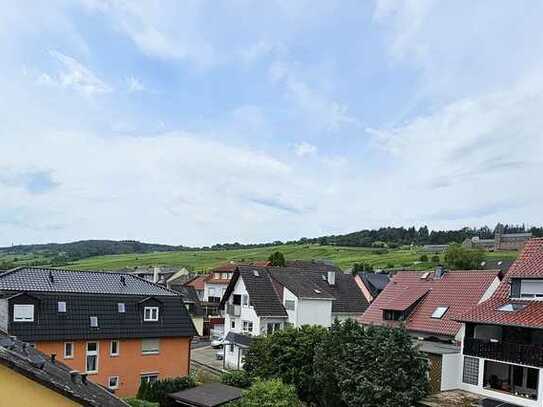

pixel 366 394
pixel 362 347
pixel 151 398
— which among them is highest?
pixel 362 347

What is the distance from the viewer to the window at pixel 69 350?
28297 millimetres

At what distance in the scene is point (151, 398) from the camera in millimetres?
26797

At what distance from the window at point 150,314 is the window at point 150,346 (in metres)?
1.31

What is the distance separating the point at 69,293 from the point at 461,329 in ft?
76.9

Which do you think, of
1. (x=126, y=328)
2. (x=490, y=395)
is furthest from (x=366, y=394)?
(x=126, y=328)

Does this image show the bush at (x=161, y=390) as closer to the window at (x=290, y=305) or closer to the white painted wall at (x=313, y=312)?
the window at (x=290, y=305)

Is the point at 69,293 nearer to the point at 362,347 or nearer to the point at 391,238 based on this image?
the point at 362,347

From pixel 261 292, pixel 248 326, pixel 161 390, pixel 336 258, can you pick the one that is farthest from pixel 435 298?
pixel 336 258

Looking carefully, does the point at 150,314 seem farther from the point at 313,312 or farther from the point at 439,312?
the point at 439,312

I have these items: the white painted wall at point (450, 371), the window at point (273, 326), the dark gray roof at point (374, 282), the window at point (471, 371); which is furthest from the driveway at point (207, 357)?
the dark gray roof at point (374, 282)

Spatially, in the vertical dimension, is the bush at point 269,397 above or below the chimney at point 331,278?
below

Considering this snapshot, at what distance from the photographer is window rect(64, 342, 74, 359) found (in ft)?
92.8

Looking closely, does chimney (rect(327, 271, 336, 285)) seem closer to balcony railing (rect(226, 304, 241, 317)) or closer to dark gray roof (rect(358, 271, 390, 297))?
balcony railing (rect(226, 304, 241, 317))

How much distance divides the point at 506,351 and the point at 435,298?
9.79m
